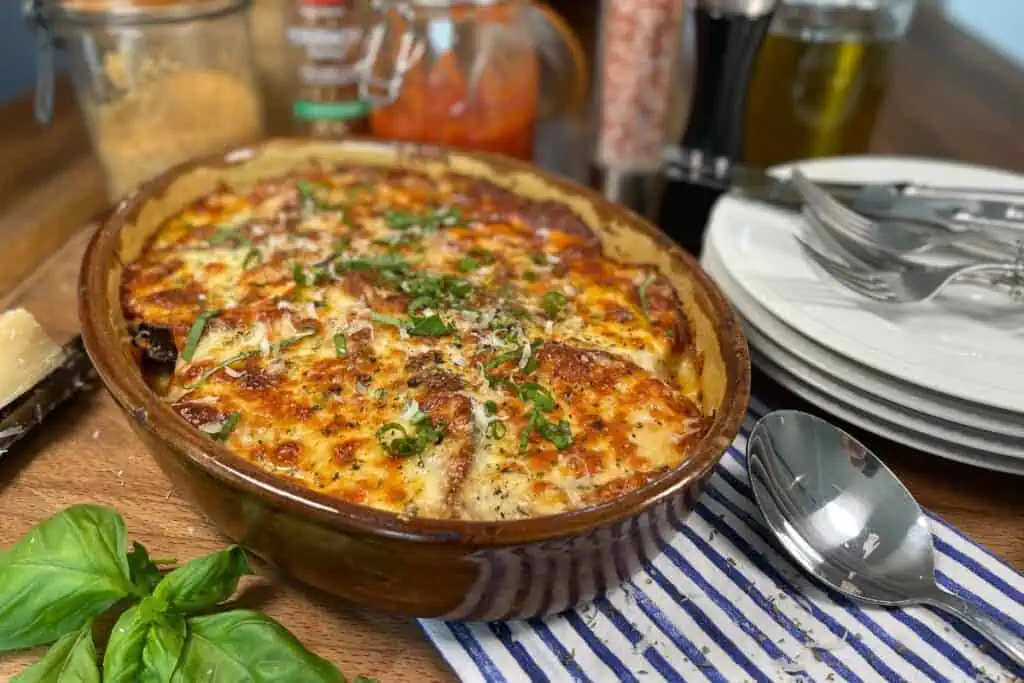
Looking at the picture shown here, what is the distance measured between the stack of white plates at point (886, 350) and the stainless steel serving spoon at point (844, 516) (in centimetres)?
7

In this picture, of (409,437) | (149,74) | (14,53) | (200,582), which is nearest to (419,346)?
(409,437)

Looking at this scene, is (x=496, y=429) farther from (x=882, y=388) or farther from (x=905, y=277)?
(x=905, y=277)

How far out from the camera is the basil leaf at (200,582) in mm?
926

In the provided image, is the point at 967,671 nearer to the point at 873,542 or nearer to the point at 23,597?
the point at 873,542

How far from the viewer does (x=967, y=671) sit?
96cm

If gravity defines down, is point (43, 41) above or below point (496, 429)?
above

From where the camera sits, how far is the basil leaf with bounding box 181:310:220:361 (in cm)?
121

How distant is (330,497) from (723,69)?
1248 mm

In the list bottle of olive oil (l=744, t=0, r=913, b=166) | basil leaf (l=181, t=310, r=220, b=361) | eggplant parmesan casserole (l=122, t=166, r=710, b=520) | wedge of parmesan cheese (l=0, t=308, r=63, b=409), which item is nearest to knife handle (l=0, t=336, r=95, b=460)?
wedge of parmesan cheese (l=0, t=308, r=63, b=409)

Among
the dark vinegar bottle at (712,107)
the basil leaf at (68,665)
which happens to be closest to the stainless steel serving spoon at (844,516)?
the dark vinegar bottle at (712,107)

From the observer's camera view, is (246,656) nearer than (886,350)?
Yes

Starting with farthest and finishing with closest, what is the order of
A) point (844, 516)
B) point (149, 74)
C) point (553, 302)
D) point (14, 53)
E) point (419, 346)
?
point (14, 53)
point (149, 74)
point (553, 302)
point (419, 346)
point (844, 516)

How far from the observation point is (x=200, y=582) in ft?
3.06

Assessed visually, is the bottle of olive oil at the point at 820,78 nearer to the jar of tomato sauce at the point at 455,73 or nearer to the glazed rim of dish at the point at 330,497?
the jar of tomato sauce at the point at 455,73
